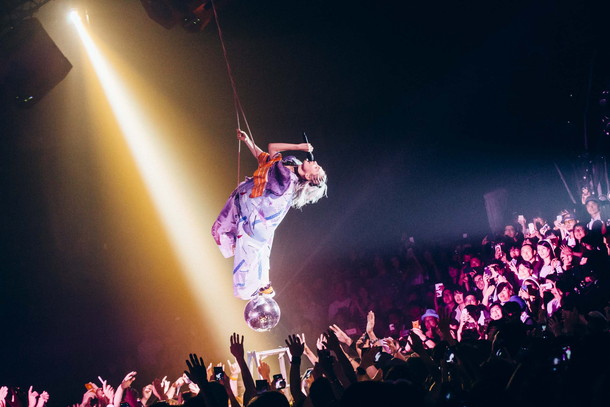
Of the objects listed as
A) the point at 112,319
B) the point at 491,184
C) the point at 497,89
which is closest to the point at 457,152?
the point at 491,184

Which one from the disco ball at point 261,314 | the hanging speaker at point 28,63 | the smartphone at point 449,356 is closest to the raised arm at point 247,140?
the disco ball at point 261,314

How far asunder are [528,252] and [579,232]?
1.86ft

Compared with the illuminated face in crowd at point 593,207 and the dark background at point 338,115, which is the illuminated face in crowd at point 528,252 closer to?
the illuminated face in crowd at point 593,207

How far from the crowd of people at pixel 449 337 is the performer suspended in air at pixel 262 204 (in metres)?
0.75

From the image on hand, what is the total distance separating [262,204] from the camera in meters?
4.11

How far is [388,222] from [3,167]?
21.3 feet

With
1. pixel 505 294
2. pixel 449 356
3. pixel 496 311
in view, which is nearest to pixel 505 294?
pixel 505 294

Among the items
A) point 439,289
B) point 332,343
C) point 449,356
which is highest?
point 332,343

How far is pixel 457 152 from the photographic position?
336 inches

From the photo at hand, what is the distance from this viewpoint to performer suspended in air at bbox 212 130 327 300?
4035mm

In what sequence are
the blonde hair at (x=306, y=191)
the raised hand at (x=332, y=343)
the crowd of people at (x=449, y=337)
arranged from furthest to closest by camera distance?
1. the blonde hair at (x=306, y=191)
2. the raised hand at (x=332, y=343)
3. the crowd of people at (x=449, y=337)

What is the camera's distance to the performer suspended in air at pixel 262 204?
4.04 meters

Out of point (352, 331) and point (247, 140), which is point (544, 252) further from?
point (247, 140)

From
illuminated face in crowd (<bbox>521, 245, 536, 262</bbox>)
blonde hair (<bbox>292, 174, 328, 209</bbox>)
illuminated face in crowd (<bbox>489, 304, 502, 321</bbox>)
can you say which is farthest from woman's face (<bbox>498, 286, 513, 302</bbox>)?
blonde hair (<bbox>292, 174, 328, 209</bbox>)
